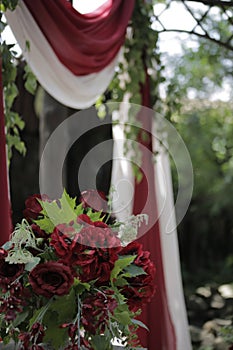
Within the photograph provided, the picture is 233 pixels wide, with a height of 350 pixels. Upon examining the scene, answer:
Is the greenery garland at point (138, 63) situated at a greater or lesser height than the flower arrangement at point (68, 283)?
greater

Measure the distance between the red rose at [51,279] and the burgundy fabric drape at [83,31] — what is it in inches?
48.0

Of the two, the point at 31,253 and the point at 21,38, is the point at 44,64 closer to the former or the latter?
the point at 21,38

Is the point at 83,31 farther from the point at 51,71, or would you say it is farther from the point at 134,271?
the point at 134,271

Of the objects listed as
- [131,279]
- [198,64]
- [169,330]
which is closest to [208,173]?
[198,64]

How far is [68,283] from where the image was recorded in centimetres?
130

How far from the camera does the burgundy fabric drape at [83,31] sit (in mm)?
2311

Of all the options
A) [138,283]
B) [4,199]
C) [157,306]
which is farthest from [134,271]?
[157,306]

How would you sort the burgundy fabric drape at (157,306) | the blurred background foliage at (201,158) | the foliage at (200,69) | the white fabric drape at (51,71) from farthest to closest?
1. the blurred background foliage at (201,158)
2. the foliage at (200,69)
3. the burgundy fabric drape at (157,306)
4. the white fabric drape at (51,71)

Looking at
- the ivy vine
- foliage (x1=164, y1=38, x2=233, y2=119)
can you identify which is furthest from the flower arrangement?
foliage (x1=164, y1=38, x2=233, y2=119)

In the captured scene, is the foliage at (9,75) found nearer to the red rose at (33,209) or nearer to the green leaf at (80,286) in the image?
the red rose at (33,209)

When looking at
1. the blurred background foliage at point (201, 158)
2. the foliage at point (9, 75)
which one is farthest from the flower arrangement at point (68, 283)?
the blurred background foliage at point (201, 158)

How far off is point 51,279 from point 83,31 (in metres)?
1.37

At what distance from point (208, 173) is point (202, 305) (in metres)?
1.41

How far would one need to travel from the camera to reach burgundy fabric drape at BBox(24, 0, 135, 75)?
2311 mm
